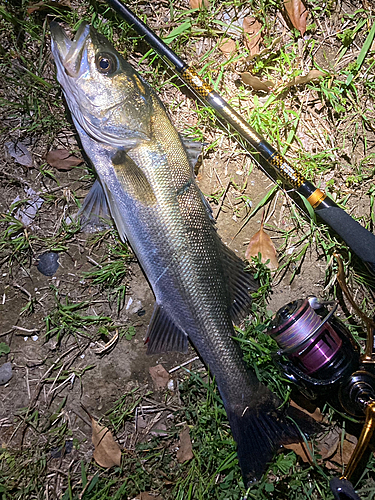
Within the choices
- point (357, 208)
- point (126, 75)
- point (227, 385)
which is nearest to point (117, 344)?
point (227, 385)

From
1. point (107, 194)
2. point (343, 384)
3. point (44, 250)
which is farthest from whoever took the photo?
point (44, 250)

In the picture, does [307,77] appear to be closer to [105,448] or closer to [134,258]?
[134,258]

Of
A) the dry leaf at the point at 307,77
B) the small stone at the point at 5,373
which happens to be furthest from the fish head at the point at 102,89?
the small stone at the point at 5,373

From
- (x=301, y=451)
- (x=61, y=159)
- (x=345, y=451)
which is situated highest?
(x=61, y=159)

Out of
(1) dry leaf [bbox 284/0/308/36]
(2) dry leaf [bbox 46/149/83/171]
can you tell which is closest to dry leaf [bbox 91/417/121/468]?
(2) dry leaf [bbox 46/149/83/171]

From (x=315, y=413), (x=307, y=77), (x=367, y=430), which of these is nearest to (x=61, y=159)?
(x=307, y=77)

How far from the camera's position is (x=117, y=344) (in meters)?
2.94

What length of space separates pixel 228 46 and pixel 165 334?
254 centimetres

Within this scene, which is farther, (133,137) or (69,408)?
(69,408)

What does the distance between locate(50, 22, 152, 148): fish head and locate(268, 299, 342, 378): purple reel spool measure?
168 centimetres

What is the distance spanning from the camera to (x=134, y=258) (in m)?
3.01

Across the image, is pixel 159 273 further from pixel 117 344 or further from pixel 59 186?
pixel 59 186

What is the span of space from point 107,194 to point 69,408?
1.71 meters

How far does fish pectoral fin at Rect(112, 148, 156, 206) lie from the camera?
8.41 feet
